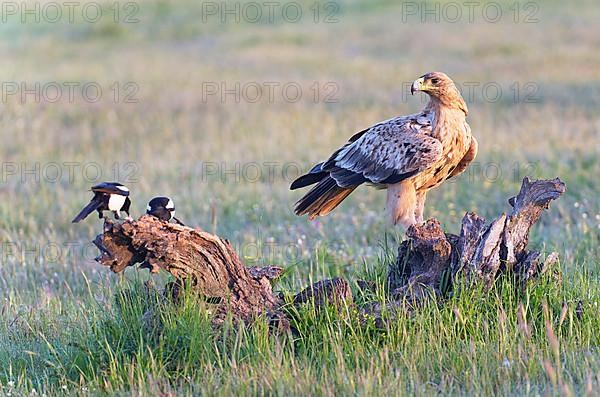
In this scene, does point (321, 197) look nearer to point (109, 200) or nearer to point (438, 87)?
point (438, 87)

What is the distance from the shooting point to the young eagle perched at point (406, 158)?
7.38 meters

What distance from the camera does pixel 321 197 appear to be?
25.2 feet

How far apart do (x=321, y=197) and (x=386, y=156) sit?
62cm

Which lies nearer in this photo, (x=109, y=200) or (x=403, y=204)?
(x=109, y=200)

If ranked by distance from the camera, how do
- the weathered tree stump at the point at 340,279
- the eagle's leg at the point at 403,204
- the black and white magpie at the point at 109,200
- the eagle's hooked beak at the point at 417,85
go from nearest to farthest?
the weathered tree stump at the point at 340,279 < the black and white magpie at the point at 109,200 < the eagle's hooked beak at the point at 417,85 < the eagle's leg at the point at 403,204

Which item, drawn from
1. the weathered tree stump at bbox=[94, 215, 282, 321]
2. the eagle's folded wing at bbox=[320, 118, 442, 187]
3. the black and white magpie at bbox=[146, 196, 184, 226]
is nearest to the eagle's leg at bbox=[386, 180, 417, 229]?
the eagle's folded wing at bbox=[320, 118, 442, 187]

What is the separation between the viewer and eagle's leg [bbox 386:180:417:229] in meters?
7.64

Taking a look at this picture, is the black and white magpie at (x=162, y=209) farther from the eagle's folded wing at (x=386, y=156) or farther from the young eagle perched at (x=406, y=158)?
the eagle's folded wing at (x=386, y=156)

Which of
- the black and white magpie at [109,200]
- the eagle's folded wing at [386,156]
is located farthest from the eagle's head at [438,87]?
the black and white magpie at [109,200]

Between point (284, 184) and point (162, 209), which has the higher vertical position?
point (284, 184)

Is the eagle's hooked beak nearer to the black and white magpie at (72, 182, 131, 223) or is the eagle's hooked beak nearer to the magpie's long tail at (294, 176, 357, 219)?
the magpie's long tail at (294, 176, 357, 219)

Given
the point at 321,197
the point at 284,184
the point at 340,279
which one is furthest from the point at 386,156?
the point at 284,184

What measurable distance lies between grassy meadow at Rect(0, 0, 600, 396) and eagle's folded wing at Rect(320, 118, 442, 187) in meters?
0.71

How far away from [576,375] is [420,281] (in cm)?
129
